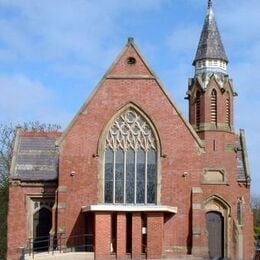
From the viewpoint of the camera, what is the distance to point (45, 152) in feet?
118

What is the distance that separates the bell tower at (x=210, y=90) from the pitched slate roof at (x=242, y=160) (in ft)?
7.36

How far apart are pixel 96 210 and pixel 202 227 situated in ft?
18.8

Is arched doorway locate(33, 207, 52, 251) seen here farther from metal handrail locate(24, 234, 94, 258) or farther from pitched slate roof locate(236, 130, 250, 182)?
pitched slate roof locate(236, 130, 250, 182)

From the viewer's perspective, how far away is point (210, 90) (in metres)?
33.9

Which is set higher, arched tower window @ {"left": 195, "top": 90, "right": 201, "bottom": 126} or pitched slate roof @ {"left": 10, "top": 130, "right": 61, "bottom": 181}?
arched tower window @ {"left": 195, "top": 90, "right": 201, "bottom": 126}

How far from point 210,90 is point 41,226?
12.2m

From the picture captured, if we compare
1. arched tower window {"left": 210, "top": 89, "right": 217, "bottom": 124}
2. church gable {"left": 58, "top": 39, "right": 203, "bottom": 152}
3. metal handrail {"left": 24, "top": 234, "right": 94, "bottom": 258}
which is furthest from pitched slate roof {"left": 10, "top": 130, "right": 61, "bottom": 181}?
arched tower window {"left": 210, "top": 89, "right": 217, "bottom": 124}

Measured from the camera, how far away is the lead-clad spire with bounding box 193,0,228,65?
35219mm

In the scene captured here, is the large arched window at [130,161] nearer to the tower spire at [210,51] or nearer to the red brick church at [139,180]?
the red brick church at [139,180]

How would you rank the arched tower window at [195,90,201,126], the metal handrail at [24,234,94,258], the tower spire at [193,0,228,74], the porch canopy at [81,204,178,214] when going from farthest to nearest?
1. the tower spire at [193,0,228,74]
2. the arched tower window at [195,90,201,126]
3. the metal handrail at [24,234,94,258]
4. the porch canopy at [81,204,178,214]

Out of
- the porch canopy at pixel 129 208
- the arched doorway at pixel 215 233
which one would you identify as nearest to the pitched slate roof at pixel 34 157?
the porch canopy at pixel 129 208

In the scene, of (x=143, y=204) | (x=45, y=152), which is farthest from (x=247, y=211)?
(x=45, y=152)

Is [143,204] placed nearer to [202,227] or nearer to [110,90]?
[202,227]

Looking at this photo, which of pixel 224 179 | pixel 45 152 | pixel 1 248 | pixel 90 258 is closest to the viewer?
pixel 90 258
